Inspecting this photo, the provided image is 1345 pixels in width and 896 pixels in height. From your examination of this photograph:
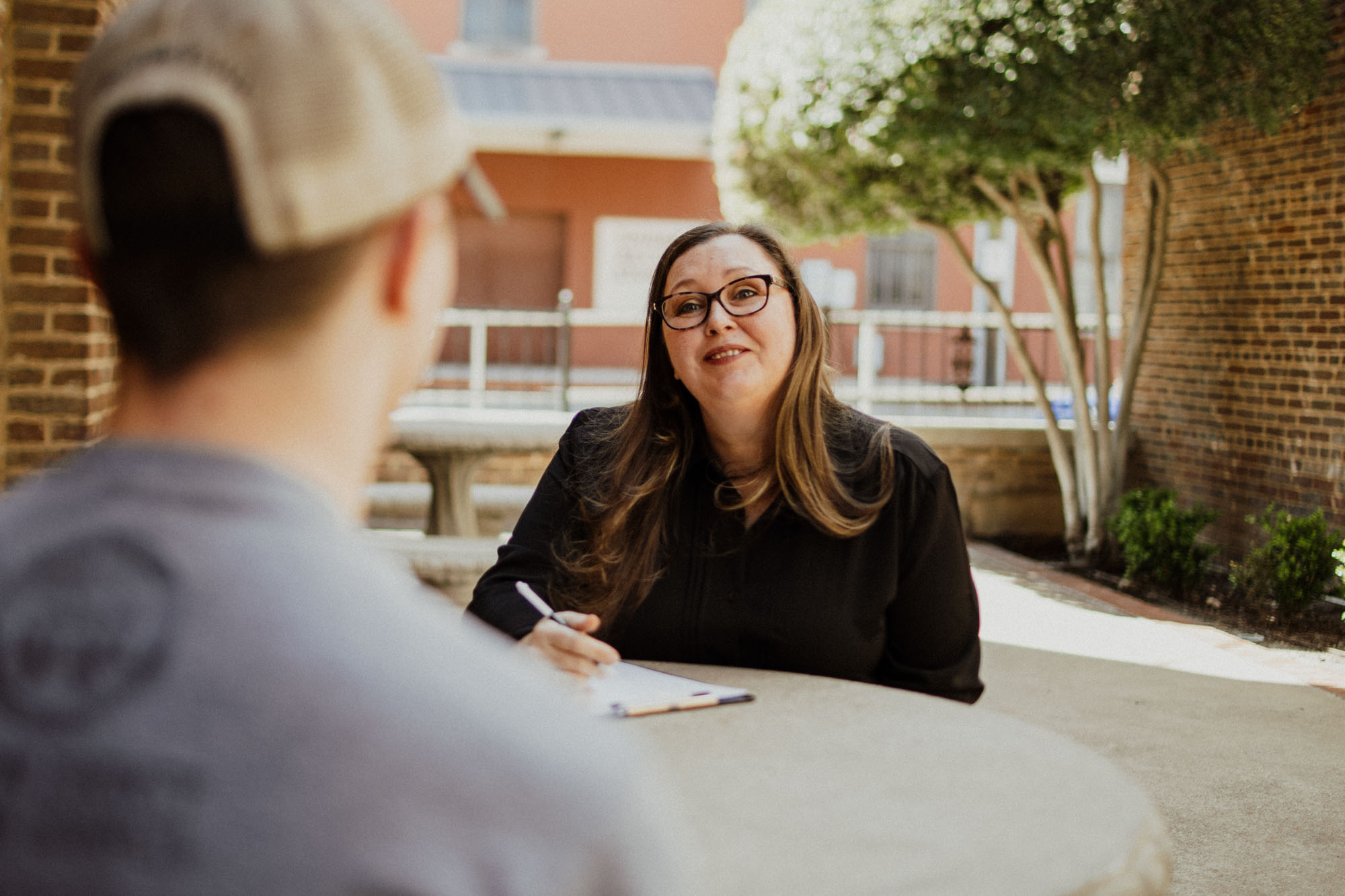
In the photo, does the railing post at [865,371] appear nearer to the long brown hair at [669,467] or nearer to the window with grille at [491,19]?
the long brown hair at [669,467]

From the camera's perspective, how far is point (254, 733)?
557mm

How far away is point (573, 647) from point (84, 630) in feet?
4.12

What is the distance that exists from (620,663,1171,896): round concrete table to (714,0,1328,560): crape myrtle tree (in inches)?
228

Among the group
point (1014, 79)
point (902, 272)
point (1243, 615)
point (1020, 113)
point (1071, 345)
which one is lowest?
point (1243, 615)

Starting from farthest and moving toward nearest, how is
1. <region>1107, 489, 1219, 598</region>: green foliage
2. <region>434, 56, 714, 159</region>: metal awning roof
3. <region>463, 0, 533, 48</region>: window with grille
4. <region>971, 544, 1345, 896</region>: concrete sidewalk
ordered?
<region>463, 0, 533, 48</region>: window with grille
<region>434, 56, 714, 159</region>: metal awning roof
<region>1107, 489, 1219, 598</region>: green foliage
<region>971, 544, 1345, 896</region>: concrete sidewalk

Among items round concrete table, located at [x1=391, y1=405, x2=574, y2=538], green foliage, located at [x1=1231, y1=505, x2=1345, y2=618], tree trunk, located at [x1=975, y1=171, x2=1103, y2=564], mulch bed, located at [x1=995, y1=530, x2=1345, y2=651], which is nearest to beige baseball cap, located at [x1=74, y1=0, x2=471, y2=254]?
round concrete table, located at [x1=391, y1=405, x2=574, y2=538]

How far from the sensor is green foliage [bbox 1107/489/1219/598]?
23.8 feet

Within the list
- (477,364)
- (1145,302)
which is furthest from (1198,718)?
(477,364)

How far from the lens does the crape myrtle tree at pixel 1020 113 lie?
6.73 m

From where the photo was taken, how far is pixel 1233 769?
421 cm

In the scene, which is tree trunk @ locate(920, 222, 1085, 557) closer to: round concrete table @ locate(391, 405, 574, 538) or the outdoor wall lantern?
the outdoor wall lantern

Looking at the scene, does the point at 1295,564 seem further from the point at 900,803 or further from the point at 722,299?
the point at 900,803

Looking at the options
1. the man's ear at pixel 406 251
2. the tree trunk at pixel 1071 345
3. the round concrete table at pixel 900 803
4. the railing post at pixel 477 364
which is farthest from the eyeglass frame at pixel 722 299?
the railing post at pixel 477 364

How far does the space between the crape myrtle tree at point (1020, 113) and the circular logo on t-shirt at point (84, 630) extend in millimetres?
6820
